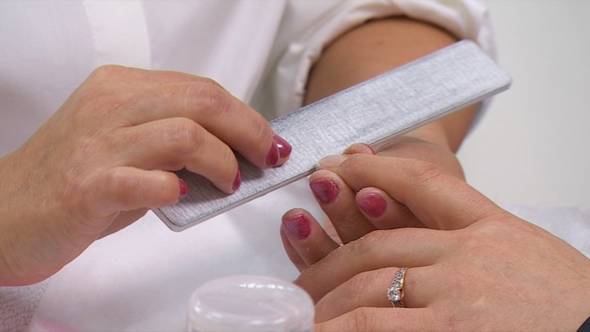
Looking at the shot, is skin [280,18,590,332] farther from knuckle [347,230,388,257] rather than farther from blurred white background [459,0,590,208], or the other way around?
blurred white background [459,0,590,208]

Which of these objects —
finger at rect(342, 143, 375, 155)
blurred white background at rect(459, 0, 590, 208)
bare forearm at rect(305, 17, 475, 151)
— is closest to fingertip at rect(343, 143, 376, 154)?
finger at rect(342, 143, 375, 155)

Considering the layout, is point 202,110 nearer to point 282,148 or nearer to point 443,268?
point 282,148

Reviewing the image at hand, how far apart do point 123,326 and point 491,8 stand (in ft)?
2.91

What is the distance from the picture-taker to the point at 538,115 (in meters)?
1.11

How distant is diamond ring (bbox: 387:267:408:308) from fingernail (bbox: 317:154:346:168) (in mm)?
107

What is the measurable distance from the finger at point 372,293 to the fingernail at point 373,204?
2.1 inches

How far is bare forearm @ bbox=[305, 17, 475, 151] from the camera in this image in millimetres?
853

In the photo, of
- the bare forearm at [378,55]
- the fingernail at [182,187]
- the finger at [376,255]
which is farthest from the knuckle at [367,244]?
the bare forearm at [378,55]

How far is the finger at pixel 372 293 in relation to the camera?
47cm

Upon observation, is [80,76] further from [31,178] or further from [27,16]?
[31,178]

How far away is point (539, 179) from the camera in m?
1.03

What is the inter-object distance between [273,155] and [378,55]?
0.36 meters

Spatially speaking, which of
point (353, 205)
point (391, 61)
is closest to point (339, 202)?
point (353, 205)

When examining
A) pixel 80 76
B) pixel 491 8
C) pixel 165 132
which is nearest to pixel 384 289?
pixel 165 132
